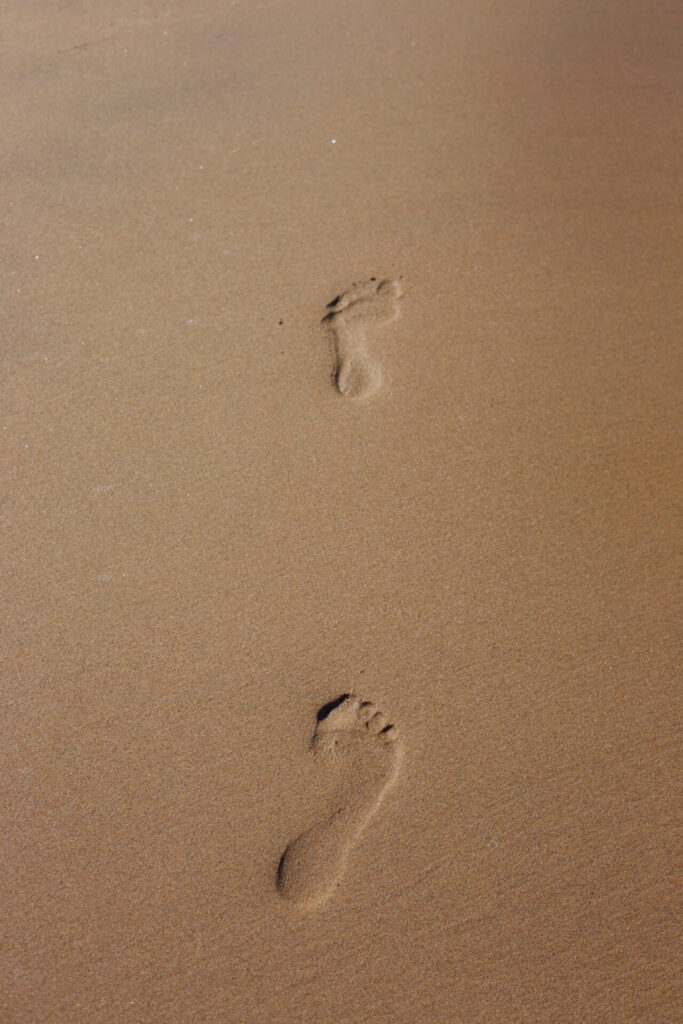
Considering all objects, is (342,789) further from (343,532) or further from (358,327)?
(358,327)

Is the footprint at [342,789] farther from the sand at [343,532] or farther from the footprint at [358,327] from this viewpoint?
the footprint at [358,327]

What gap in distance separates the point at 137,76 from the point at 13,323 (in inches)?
52.2

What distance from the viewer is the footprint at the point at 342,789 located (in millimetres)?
1741

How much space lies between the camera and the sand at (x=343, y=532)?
172cm

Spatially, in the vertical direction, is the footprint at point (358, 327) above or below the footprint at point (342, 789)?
above

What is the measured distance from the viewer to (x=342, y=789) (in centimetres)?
181

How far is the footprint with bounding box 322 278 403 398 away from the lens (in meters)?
2.36

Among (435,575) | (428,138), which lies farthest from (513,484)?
(428,138)

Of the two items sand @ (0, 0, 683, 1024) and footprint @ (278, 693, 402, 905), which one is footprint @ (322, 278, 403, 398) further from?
footprint @ (278, 693, 402, 905)

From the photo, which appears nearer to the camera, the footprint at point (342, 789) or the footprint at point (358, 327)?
the footprint at point (342, 789)

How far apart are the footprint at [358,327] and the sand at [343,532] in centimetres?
1

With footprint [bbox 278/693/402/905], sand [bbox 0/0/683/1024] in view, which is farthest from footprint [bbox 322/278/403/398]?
footprint [bbox 278/693/402/905]

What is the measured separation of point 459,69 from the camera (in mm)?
3174

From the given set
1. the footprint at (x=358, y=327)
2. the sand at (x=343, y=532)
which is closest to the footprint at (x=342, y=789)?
the sand at (x=343, y=532)
